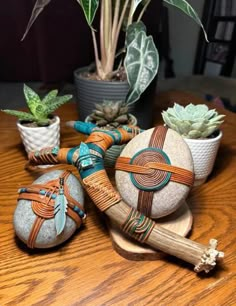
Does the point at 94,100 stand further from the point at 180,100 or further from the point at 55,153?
the point at 180,100

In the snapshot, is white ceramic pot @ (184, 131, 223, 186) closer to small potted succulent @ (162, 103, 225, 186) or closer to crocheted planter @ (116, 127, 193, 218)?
small potted succulent @ (162, 103, 225, 186)

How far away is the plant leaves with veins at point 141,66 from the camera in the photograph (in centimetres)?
73

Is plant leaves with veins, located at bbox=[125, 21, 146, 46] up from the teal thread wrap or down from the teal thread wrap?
up

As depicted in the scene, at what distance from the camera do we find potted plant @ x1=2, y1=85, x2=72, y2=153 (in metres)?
0.68

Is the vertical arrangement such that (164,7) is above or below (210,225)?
above

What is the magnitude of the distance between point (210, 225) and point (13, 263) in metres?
0.33

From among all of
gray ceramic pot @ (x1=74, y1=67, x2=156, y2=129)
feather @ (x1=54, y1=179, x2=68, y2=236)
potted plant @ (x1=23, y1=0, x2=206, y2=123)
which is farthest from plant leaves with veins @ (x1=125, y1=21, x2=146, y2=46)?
feather @ (x1=54, y1=179, x2=68, y2=236)

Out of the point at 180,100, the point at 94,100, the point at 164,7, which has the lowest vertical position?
the point at 180,100

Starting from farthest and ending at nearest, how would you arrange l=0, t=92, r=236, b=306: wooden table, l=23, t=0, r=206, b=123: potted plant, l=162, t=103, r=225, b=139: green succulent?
1. l=23, t=0, r=206, b=123: potted plant
2. l=162, t=103, r=225, b=139: green succulent
3. l=0, t=92, r=236, b=306: wooden table

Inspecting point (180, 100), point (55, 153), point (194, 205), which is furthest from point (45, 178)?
point (180, 100)

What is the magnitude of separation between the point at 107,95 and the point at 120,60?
17 centimetres

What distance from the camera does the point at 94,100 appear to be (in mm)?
815

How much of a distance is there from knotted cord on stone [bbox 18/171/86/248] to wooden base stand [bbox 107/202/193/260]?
65 millimetres

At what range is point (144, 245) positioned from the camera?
478 mm
